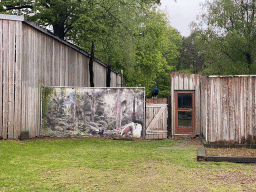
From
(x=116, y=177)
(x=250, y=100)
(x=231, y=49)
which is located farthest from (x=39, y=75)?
(x=231, y=49)

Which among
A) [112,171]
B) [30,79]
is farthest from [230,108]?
[30,79]

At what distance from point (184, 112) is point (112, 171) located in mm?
7815

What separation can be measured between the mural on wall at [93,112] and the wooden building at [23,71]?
26.7 inches

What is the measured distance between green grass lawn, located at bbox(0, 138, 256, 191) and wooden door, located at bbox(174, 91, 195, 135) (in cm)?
371

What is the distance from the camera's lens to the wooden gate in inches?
553

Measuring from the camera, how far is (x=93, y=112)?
14.1m

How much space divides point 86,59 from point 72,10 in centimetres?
365

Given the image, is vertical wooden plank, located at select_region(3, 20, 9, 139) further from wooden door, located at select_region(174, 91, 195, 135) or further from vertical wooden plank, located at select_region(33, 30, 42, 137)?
wooden door, located at select_region(174, 91, 195, 135)

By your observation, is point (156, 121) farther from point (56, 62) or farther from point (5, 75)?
point (5, 75)

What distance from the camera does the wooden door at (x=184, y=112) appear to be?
14219 millimetres

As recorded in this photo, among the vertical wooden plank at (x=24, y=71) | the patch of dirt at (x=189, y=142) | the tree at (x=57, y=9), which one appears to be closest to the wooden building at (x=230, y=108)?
the patch of dirt at (x=189, y=142)

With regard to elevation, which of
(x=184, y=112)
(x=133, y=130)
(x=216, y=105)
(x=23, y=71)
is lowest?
(x=133, y=130)

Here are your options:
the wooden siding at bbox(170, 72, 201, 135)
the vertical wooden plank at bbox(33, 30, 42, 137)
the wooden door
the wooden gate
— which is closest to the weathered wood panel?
the vertical wooden plank at bbox(33, 30, 42, 137)

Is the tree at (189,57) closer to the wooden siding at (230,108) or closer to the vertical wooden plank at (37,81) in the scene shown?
the vertical wooden plank at (37,81)
